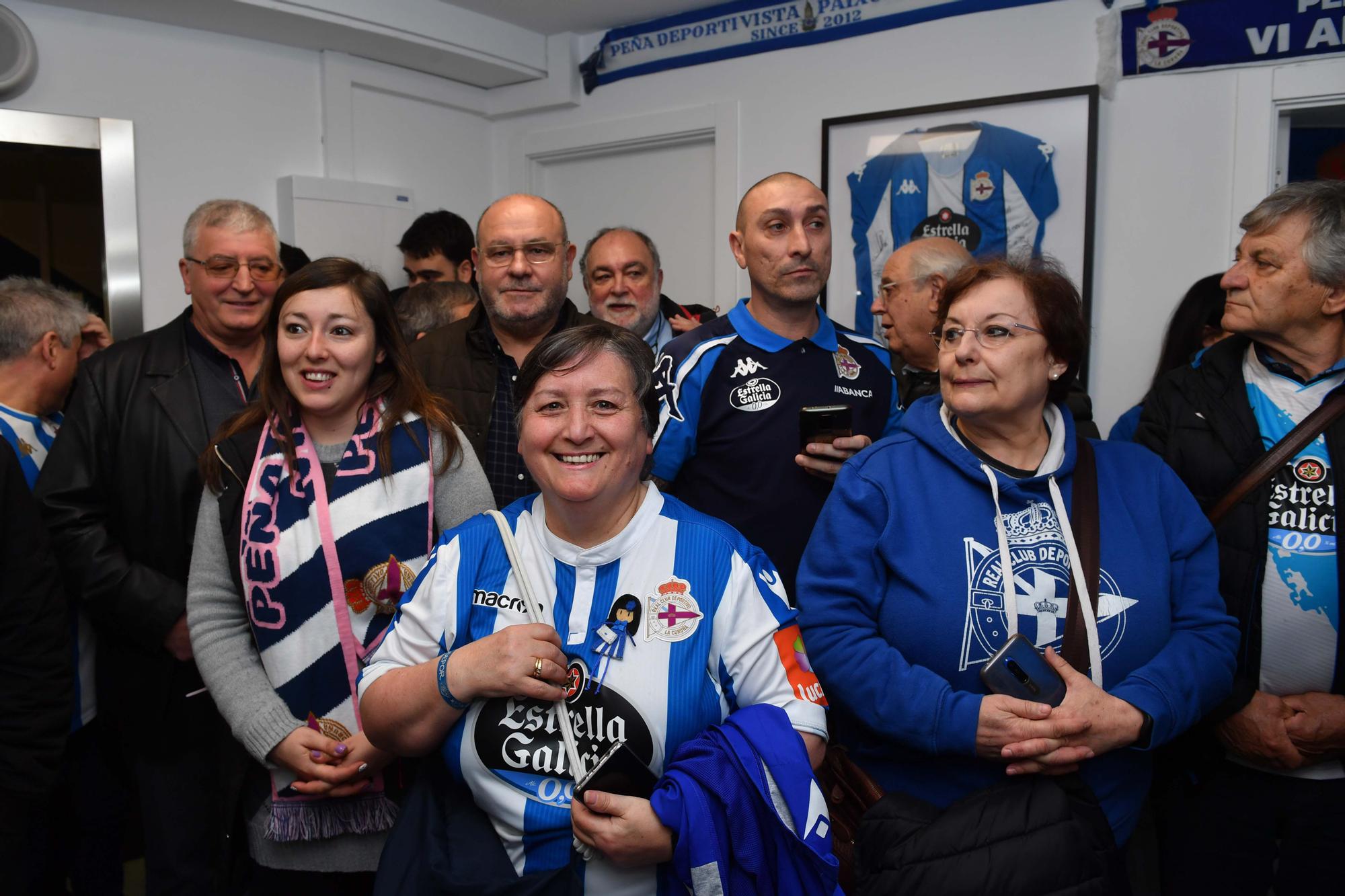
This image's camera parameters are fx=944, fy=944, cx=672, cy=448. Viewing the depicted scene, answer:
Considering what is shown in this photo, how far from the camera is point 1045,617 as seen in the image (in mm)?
1731

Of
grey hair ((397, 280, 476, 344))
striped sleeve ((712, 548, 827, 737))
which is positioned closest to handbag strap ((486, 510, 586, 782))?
striped sleeve ((712, 548, 827, 737))

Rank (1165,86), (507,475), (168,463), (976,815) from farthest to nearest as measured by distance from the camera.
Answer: (1165,86) < (507,475) < (168,463) < (976,815)

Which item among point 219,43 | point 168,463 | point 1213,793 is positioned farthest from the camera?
point 219,43

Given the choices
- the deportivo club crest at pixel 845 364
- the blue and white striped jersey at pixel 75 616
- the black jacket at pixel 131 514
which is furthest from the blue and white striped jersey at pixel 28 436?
the deportivo club crest at pixel 845 364

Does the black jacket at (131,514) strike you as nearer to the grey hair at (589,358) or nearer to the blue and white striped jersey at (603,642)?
the blue and white striped jersey at (603,642)

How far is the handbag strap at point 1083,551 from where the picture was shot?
172cm

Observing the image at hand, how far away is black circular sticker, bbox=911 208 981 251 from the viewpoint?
396 centimetres

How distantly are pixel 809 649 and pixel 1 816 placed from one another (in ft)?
5.74

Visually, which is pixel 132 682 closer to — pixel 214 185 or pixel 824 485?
pixel 824 485

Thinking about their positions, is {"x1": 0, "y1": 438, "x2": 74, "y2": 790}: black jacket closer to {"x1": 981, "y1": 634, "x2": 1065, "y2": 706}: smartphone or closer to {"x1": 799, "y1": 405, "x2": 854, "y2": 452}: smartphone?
{"x1": 799, "y1": 405, "x2": 854, "y2": 452}: smartphone

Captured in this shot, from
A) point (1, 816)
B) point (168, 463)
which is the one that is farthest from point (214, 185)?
point (1, 816)

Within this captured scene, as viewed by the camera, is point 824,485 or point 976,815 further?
point 824,485

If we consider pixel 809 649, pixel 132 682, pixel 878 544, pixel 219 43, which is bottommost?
pixel 132 682

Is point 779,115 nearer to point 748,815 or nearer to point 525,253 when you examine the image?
point 525,253
